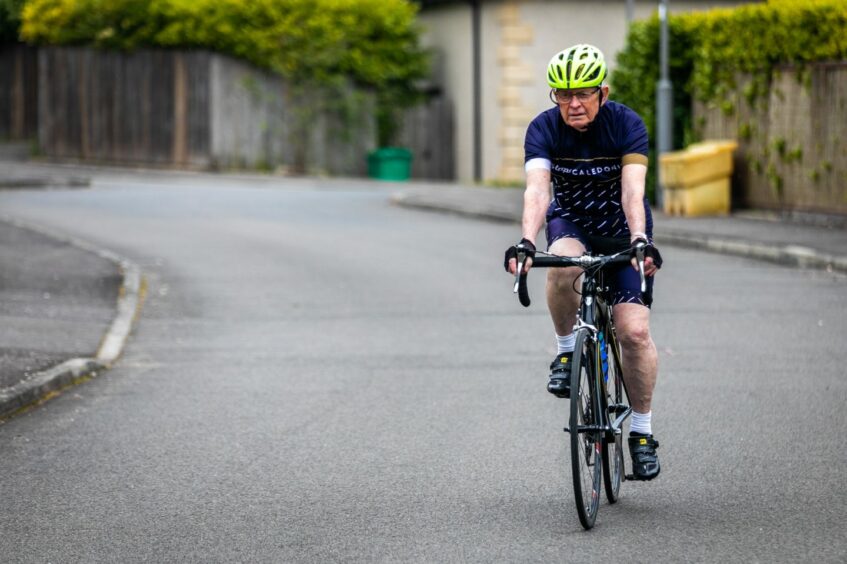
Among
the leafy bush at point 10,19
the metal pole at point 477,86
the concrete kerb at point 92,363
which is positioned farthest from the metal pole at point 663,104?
the leafy bush at point 10,19

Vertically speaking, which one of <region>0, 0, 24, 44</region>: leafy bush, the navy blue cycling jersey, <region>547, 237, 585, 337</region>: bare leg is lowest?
<region>547, 237, 585, 337</region>: bare leg

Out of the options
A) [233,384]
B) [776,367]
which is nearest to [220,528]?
[233,384]

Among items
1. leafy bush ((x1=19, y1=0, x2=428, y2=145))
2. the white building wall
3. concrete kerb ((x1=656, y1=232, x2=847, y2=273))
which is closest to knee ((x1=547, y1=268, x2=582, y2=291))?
concrete kerb ((x1=656, y1=232, x2=847, y2=273))

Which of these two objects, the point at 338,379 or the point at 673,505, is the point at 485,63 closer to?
the point at 338,379

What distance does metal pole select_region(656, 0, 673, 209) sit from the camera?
20312 mm

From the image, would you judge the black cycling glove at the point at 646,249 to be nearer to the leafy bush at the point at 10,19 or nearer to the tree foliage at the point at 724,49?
the tree foliage at the point at 724,49

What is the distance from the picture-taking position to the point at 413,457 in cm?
752

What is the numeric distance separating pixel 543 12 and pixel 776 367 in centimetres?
2157

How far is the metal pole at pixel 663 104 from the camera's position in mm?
20312

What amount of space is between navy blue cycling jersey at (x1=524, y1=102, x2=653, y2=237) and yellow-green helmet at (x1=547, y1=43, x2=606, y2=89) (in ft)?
0.54

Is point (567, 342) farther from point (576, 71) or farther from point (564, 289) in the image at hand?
point (576, 71)

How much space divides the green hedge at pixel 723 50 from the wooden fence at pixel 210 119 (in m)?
10.1

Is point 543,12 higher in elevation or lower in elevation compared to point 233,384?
higher

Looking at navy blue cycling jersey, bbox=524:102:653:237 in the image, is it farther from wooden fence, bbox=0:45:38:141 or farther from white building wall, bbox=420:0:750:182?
wooden fence, bbox=0:45:38:141
